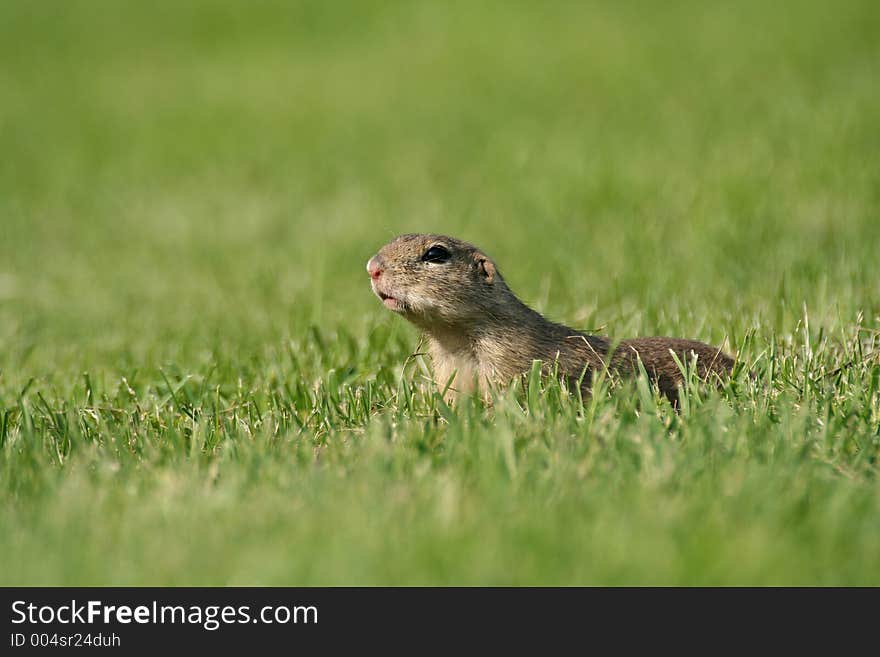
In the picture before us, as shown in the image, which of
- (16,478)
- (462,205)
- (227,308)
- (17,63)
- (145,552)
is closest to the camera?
(145,552)

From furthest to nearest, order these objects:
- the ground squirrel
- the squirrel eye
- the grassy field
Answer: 1. the squirrel eye
2. the ground squirrel
3. the grassy field

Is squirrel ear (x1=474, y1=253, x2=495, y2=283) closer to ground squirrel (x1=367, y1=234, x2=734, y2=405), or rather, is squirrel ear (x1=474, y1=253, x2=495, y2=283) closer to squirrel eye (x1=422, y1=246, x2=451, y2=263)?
ground squirrel (x1=367, y1=234, x2=734, y2=405)

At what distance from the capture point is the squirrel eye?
491 centimetres

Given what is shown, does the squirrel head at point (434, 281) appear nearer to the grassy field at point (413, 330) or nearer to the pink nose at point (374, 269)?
the pink nose at point (374, 269)

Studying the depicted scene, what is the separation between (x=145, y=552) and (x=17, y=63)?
1928 centimetres

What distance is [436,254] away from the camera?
4930 mm

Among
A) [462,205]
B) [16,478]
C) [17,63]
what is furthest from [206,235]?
[17,63]

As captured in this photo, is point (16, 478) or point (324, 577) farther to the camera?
point (16, 478)

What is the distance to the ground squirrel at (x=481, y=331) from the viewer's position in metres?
4.75

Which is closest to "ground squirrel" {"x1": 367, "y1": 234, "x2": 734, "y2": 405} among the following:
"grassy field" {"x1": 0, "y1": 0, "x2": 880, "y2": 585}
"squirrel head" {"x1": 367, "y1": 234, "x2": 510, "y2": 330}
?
"squirrel head" {"x1": 367, "y1": 234, "x2": 510, "y2": 330}

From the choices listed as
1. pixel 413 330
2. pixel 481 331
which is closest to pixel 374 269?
pixel 481 331

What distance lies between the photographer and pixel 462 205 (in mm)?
9781

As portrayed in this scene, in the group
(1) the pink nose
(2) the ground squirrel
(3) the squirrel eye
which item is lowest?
(2) the ground squirrel
